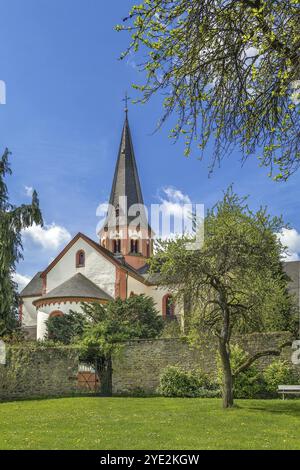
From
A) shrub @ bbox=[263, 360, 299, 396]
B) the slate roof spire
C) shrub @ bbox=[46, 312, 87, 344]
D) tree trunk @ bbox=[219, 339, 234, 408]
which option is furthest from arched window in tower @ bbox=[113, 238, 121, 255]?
tree trunk @ bbox=[219, 339, 234, 408]

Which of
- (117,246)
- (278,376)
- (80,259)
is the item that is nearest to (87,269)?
(80,259)

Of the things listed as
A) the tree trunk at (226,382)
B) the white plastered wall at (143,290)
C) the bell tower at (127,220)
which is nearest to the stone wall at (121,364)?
the tree trunk at (226,382)

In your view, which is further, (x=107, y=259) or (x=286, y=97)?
(x=107, y=259)

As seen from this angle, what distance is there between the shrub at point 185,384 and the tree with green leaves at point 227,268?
355 cm

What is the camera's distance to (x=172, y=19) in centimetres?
689

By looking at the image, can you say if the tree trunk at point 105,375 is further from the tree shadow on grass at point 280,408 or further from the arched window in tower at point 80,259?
the arched window in tower at point 80,259

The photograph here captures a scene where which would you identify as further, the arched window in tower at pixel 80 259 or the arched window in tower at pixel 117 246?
the arched window in tower at pixel 117 246

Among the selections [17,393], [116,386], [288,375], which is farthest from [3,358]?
[288,375]

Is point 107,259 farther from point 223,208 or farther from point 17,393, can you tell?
point 223,208

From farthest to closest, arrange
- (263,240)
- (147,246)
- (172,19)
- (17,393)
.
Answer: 1. (147,246)
2. (17,393)
3. (263,240)
4. (172,19)

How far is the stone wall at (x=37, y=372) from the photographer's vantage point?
68.2 ft

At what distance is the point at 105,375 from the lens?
20266 mm

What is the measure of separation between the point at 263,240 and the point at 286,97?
24.1 ft

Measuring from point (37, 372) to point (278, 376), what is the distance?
9760 mm
